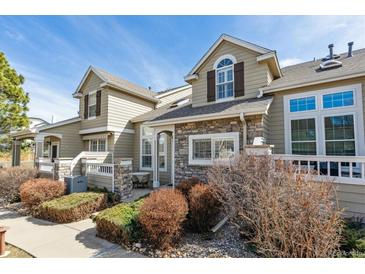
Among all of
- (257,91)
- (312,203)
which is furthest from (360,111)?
(312,203)

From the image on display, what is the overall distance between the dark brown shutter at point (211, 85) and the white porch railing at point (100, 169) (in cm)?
588

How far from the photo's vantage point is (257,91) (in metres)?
9.02

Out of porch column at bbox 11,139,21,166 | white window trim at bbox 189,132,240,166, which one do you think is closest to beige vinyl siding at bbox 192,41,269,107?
white window trim at bbox 189,132,240,166

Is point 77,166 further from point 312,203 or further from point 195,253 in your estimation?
point 312,203

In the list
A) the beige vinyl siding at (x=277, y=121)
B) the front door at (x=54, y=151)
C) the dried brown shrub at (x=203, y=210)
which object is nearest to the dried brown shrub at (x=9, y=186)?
the front door at (x=54, y=151)

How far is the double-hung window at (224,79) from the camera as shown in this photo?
388 inches

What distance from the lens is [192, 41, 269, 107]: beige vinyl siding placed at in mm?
9078

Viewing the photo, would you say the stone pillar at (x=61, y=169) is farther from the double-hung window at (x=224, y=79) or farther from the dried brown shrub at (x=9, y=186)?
the double-hung window at (x=224, y=79)

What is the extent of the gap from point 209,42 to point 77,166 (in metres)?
9.46

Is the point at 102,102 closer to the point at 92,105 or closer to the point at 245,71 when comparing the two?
the point at 92,105

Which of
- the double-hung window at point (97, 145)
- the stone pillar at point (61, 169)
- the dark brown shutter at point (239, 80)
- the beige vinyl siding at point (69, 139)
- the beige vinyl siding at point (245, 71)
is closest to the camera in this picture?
the beige vinyl siding at point (245, 71)

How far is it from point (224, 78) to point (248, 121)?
3.29 metres

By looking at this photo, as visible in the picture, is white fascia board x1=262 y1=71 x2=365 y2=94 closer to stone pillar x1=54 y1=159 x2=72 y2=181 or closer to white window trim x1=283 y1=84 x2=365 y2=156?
white window trim x1=283 y1=84 x2=365 y2=156

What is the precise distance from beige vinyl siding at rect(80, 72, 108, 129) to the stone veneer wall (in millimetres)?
5744
